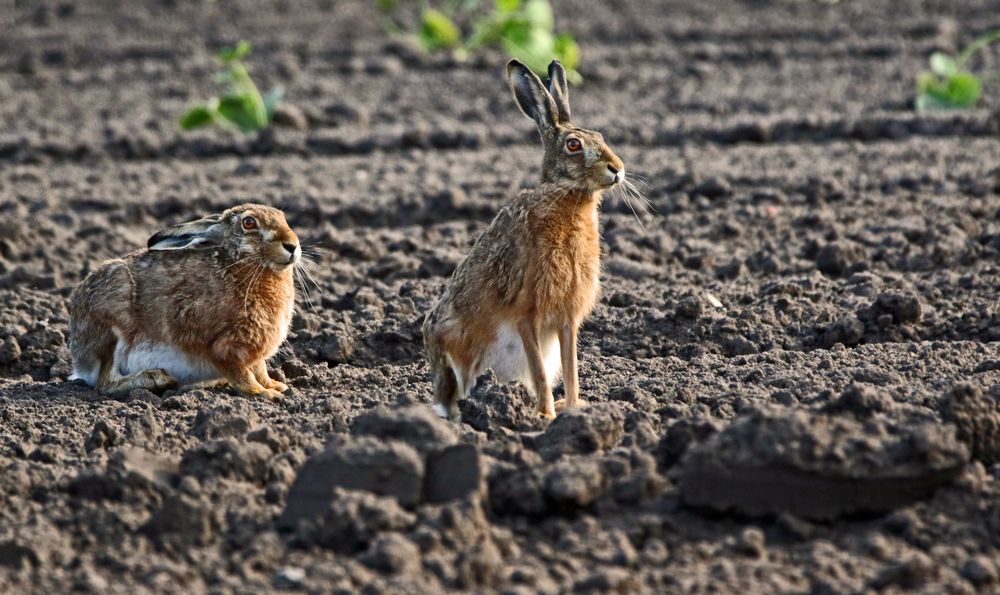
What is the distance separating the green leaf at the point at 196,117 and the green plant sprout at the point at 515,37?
3.15 metres

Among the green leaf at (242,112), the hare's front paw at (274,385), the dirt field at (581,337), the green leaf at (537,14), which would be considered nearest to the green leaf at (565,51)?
the dirt field at (581,337)

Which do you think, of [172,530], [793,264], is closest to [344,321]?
[793,264]

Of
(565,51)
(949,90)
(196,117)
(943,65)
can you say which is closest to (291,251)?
(196,117)

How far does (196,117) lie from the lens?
12.7 m

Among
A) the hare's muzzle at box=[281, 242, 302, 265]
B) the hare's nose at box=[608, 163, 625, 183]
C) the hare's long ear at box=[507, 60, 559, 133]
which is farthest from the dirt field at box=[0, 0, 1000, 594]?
the hare's long ear at box=[507, 60, 559, 133]

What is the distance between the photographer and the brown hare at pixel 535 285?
656cm

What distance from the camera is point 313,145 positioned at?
42.5 ft

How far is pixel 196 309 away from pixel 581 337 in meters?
2.02

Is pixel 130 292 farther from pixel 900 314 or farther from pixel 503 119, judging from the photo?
pixel 503 119

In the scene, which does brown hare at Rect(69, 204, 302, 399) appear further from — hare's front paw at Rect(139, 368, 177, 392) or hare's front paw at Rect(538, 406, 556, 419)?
hare's front paw at Rect(538, 406, 556, 419)

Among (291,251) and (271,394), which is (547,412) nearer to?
(271,394)

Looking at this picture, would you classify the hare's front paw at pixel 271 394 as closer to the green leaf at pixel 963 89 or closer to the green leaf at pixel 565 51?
the green leaf at pixel 565 51

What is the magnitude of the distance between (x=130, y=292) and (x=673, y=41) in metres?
10.7

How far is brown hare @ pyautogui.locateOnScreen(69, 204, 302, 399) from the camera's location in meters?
7.46
